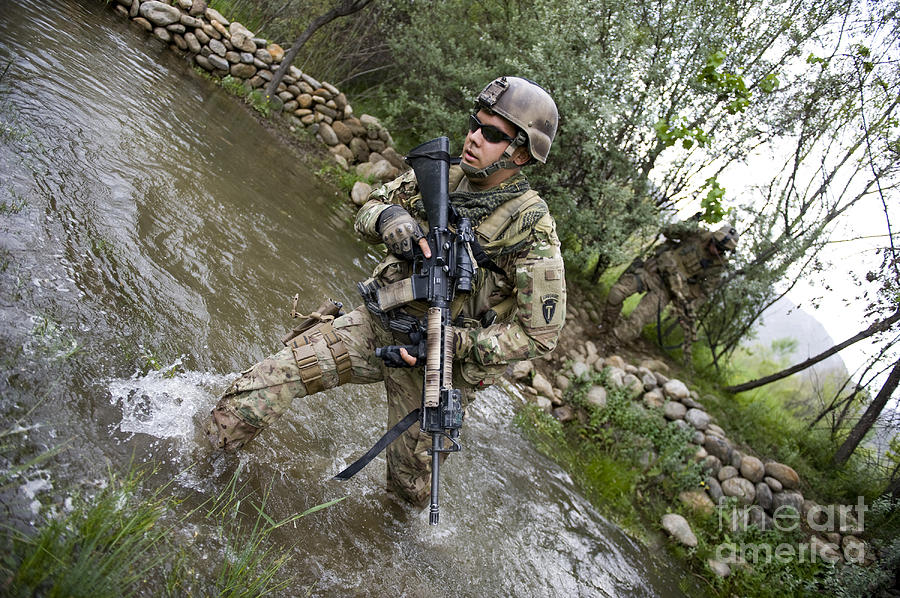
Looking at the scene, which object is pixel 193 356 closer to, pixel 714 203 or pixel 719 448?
pixel 719 448

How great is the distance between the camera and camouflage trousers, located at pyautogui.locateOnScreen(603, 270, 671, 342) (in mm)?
7926

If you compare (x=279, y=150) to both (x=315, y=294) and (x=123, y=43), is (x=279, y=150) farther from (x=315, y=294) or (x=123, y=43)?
(x=315, y=294)

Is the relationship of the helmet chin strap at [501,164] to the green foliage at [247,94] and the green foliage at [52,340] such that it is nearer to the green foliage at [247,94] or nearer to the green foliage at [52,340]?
the green foliage at [52,340]

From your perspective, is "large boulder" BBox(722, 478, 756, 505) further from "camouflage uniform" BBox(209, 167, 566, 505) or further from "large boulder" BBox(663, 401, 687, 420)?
"camouflage uniform" BBox(209, 167, 566, 505)

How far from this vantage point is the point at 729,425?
686 centimetres

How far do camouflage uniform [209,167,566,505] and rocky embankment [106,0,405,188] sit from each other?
5.01 meters

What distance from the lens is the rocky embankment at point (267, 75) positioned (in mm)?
8031

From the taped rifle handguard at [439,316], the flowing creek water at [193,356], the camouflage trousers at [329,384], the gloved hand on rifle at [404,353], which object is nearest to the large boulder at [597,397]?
the flowing creek water at [193,356]

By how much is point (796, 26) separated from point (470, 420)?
6696 mm

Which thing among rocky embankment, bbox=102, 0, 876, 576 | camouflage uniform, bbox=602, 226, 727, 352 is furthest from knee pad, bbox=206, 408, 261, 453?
camouflage uniform, bbox=602, 226, 727, 352

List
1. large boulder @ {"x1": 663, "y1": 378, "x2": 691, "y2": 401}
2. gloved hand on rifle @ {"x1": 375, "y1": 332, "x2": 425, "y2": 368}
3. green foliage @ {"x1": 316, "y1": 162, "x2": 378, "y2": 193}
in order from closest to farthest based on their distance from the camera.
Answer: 1. gloved hand on rifle @ {"x1": 375, "y1": 332, "x2": 425, "y2": 368}
2. large boulder @ {"x1": 663, "y1": 378, "x2": 691, "y2": 401}
3. green foliage @ {"x1": 316, "y1": 162, "x2": 378, "y2": 193}

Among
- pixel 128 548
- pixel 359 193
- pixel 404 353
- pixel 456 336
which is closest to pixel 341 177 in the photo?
pixel 359 193

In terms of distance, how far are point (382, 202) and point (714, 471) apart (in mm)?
4967

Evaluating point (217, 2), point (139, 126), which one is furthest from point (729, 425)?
point (217, 2)
